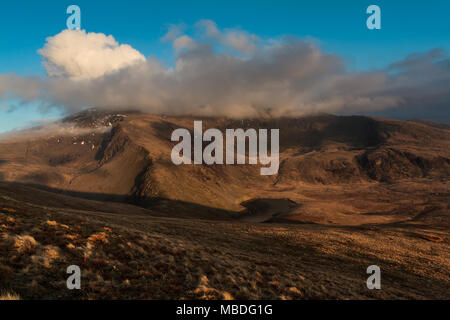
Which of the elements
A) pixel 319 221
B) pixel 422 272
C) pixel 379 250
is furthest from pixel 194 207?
pixel 422 272

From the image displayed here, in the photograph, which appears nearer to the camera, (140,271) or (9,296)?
(9,296)

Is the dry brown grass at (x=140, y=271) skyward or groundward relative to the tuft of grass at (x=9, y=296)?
groundward

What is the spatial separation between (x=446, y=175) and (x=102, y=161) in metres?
258

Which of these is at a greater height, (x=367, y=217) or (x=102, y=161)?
(x=102, y=161)

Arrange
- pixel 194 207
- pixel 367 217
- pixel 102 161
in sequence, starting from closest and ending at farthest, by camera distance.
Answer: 1. pixel 367 217
2. pixel 194 207
3. pixel 102 161

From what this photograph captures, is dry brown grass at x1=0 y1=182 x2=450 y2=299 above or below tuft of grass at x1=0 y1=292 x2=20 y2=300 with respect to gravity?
below

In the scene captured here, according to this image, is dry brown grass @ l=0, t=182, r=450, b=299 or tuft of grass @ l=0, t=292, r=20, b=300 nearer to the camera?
tuft of grass @ l=0, t=292, r=20, b=300

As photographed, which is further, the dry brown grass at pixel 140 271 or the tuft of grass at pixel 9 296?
the dry brown grass at pixel 140 271

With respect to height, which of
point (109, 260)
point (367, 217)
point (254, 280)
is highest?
point (109, 260)

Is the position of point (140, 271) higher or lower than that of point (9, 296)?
lower

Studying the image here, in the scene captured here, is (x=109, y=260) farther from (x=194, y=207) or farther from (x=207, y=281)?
(x=194, y=207)

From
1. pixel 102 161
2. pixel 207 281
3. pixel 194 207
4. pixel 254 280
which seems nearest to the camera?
pixel 207 281
